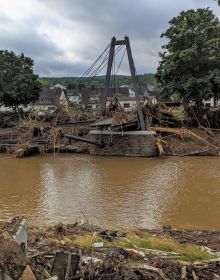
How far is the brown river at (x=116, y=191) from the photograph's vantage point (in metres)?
12.0

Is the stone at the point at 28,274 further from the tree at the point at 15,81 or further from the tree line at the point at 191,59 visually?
the tree at the point at 15,81

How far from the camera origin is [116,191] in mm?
15711

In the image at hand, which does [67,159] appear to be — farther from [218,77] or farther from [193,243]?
[193,243]

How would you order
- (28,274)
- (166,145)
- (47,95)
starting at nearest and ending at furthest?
(28,274)
(166,145)
(47,95)

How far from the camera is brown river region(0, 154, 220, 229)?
11992 millimetres

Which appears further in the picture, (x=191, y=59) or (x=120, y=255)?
(x=191, y=59)

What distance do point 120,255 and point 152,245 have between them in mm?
1195

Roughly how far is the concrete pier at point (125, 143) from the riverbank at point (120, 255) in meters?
16.7

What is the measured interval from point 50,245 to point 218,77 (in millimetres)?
23245

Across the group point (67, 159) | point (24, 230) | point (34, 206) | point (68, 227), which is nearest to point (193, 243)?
point (68, 227)

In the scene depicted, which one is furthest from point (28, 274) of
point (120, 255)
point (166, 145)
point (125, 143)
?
point (166, 145)

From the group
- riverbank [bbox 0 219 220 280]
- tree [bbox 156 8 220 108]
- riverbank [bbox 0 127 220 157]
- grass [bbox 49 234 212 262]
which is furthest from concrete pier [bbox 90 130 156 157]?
grass [bbox 49 234 212 262]

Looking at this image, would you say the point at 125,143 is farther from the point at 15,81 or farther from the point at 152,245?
the point at 15,81

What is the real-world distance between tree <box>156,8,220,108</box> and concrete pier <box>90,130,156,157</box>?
5444 millimetres
